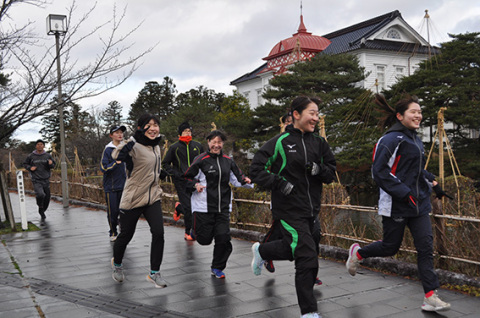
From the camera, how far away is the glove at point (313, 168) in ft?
13.5

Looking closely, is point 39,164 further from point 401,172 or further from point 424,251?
point 424,251

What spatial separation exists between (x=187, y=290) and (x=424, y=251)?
2.35m

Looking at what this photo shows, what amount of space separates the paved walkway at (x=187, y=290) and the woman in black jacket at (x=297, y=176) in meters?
0.62

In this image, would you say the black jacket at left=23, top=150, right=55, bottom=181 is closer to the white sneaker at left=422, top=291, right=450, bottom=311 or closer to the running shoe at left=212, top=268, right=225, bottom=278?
the running shoe at left=212, top=268, right=225, bottom=278

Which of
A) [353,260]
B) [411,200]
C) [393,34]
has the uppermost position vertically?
[393,34]

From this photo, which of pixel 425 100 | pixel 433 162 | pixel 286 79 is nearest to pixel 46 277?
pixel 433 162

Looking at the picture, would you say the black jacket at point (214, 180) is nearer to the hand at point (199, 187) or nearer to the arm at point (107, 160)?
the hand at point (199, 187)

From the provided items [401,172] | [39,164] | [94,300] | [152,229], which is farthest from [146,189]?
[39,164]

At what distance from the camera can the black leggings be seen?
5.39m

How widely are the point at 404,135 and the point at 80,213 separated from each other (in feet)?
37.0

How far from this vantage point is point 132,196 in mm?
5367

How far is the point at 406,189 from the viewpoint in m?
4.30

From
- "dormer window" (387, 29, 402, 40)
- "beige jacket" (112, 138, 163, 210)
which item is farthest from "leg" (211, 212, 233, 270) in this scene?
"dormer window" (387, 29, 402, 40)

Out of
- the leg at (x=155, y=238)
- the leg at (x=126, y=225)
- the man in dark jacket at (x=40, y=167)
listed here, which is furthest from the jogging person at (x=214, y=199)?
the man in dark jacket at (x=40, y=167)
